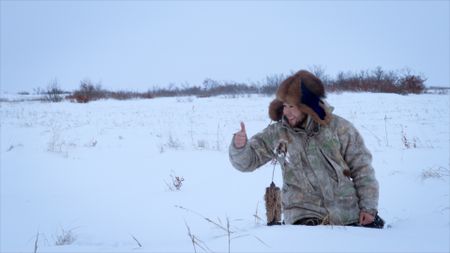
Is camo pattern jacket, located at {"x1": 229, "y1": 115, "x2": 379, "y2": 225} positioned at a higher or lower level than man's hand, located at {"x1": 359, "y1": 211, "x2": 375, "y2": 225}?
higher

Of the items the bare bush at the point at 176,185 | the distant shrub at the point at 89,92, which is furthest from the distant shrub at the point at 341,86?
the bare bush at the point at 176,185

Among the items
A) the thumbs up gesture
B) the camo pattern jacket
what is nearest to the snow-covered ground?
the camo pattern jacket

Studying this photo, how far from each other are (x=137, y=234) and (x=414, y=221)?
248 cm

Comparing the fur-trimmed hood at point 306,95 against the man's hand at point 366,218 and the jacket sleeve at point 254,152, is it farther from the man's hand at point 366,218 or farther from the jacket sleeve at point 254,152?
the man's hand at point 366,218

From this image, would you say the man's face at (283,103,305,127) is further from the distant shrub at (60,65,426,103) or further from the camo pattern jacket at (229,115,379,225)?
the distant shrub at (60,65,426,103)

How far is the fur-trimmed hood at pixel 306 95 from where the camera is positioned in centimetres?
273

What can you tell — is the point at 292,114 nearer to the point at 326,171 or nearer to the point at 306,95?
the point at 306,95

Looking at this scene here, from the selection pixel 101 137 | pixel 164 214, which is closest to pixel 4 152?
pixel 101 137

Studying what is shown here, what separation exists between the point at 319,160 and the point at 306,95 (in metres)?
0.44

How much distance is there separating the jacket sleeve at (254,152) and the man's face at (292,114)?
0.57 ft

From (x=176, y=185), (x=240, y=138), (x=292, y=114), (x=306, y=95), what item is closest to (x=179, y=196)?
(x=176, y=185)

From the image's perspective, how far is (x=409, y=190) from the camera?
473cm

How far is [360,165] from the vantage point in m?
2.81

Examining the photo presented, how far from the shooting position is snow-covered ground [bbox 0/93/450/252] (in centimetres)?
228
